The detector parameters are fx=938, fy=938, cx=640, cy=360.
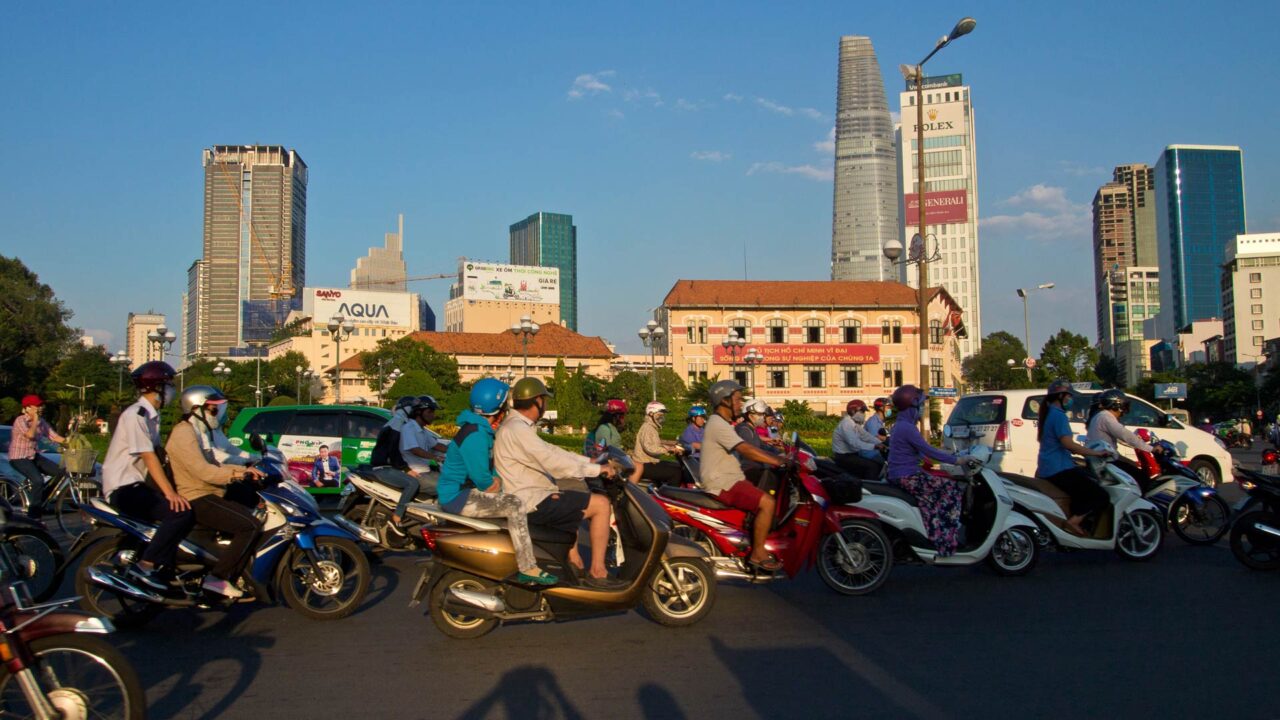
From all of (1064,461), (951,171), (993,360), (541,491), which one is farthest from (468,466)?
(951,171)

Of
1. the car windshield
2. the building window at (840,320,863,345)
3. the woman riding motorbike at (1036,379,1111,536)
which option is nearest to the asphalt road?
the woman riding motorbike at (1036,379,1111,536)

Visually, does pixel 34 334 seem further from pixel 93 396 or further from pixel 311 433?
pixel 311 433

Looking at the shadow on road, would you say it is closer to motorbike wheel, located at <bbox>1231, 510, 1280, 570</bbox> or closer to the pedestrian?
motorbike wheel, located at <bbox>1231, 510, 1280, 570</bbox>

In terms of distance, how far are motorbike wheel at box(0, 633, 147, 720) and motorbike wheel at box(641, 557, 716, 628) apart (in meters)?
3.49

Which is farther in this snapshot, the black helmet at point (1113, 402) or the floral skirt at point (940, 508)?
the black helmet at point (1113, 402)

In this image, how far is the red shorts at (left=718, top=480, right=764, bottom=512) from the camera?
7.45 meters

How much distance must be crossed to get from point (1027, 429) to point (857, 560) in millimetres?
7913

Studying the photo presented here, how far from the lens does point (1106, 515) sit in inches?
353

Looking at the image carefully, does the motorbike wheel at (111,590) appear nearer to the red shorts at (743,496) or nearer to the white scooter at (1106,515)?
the red shorts at (743,496)

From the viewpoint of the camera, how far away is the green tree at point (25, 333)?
5878 centimetres

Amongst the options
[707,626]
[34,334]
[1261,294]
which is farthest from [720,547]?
[1261,294]

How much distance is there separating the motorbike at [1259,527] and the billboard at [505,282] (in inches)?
4548

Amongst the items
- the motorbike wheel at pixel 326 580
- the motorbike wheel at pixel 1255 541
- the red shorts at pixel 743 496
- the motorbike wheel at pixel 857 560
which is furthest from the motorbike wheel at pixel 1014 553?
the motorbike wheel at pixel 326 580

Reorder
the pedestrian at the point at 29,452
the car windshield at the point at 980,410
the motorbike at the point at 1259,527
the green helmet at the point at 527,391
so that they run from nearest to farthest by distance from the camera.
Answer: the green helmet at the point at 527,391 < the motorbike at the point at 1259,527 < the pedestrian at the point at 29,452 < the car windshield at the point at 980,410
